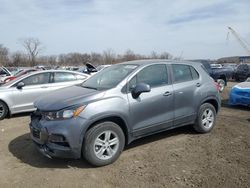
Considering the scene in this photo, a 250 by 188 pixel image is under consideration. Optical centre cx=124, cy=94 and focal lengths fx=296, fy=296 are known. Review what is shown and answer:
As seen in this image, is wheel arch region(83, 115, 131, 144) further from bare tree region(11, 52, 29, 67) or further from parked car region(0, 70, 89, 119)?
bare tree region(11, 52, 29, 67)

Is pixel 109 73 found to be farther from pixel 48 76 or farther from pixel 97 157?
pixel 48 76

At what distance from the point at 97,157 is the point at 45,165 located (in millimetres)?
934

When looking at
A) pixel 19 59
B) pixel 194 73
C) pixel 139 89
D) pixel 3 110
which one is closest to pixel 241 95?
pixel 194 73

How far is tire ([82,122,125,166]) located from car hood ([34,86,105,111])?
0.48m

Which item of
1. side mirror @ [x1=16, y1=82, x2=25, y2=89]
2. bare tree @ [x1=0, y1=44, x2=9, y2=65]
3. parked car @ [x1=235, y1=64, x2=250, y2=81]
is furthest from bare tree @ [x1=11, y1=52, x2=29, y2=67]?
side mirror @ [x1=16, y1=82, x2=25, y2=89]

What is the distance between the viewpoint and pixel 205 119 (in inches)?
261

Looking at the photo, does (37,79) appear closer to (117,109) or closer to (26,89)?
(26,89)

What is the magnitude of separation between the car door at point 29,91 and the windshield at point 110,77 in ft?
12.4

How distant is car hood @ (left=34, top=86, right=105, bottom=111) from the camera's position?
4750mm

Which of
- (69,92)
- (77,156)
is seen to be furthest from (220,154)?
(69,92)

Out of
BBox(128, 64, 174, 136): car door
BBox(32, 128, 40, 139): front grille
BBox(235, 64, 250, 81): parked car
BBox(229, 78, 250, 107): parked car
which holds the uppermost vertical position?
BBox(128, 64, 174, 136): car door

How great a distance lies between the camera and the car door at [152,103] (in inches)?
207

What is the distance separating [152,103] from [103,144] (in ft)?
4.07

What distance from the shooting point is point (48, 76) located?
9.83 meters
